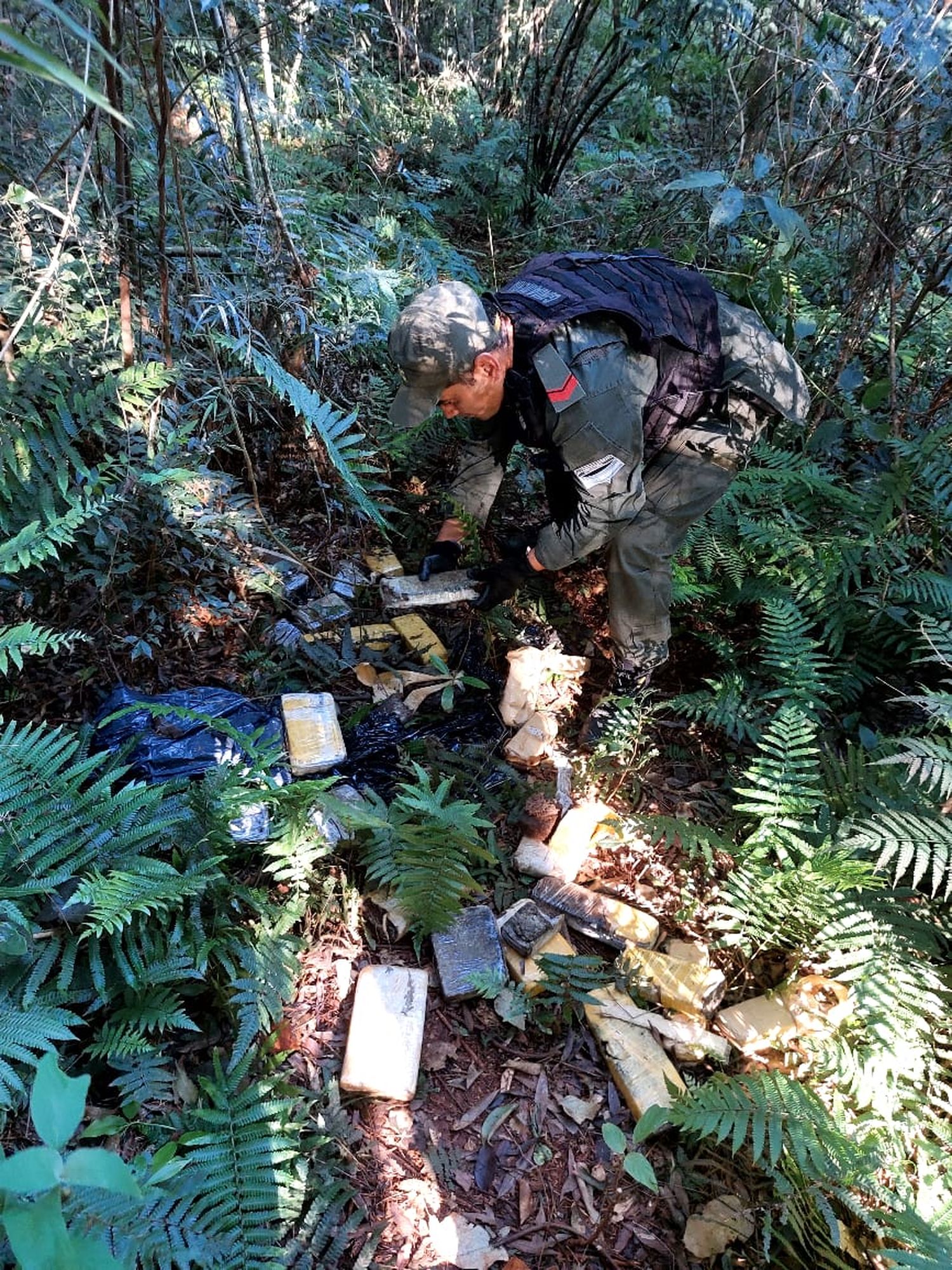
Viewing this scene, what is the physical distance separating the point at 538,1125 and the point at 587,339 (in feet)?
9.34

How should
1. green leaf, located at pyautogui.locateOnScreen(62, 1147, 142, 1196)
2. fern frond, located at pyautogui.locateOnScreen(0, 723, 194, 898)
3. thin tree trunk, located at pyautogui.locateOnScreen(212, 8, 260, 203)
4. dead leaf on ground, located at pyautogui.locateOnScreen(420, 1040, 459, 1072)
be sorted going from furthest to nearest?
1. thin tree trunk, located at pyautogui.locateOnScreen(212, 8, 260, 203)
2. dead leaf on ground, located at pyautogui.locateOnScreen(420, 1040, 459, 1072)
3. fern frond, located at pyautogui.locateOnScreen(0, 723, 194, 898)
4. green leaf, located at pyautogui.locateOnScreen(62, 1147, 142, 1196)

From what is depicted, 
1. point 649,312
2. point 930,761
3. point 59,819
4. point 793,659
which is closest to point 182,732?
point 59,819

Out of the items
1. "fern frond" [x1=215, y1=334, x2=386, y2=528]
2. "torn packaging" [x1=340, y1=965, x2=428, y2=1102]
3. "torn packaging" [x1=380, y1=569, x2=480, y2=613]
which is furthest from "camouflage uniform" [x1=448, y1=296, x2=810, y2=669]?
"torn packaging" [x1=340, y1=965, x2=428, y2=1102]

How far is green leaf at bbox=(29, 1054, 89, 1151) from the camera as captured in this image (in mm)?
880

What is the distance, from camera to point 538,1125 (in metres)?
2.42

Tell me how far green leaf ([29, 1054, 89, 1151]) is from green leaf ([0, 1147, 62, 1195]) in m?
0.02

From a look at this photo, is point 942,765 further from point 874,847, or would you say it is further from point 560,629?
point 560,629

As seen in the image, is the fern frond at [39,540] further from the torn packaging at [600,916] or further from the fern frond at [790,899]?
the fern frond at [790,899]

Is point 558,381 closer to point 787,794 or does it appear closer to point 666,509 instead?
point 666,509

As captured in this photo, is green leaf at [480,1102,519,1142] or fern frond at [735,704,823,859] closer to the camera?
green leaf at [480,1102,519,1142]

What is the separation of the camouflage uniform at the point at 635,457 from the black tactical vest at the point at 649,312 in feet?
0.23

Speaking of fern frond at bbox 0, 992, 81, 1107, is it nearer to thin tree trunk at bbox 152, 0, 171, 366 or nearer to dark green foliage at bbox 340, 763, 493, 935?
dark green foliage at bbox 340, 763, 493, 935

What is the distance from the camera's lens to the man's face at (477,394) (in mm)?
2951

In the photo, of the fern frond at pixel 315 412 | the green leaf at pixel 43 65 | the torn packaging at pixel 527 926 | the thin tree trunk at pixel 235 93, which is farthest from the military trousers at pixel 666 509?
the green leaf at pixel 43 65
